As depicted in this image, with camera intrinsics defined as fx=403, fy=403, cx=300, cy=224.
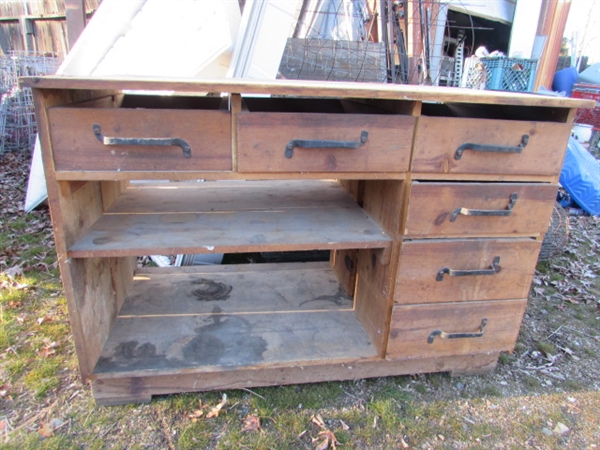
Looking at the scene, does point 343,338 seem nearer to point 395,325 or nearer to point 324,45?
point 395,325

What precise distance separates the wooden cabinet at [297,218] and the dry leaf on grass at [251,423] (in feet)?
0.48

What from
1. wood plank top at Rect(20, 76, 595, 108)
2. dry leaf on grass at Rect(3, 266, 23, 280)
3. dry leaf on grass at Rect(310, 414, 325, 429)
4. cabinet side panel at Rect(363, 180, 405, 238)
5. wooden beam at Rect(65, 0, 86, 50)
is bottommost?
dry leaf on grass at Rect(310, 414, 325, 429)

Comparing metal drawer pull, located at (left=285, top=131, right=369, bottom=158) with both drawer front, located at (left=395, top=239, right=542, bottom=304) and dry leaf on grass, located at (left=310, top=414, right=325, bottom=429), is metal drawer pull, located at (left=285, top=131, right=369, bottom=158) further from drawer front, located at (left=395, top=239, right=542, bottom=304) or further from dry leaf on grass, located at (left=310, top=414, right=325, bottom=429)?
dry leaf on grass, located at (left=310, top=414, right=325, bottom=429)

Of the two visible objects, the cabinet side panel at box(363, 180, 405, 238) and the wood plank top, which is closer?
the wood plank top

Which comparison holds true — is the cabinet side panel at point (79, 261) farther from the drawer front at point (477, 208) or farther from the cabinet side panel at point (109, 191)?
the drawer front at point (477, 208)

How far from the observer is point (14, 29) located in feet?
26.6

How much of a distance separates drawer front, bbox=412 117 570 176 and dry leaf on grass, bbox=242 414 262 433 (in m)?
1.19

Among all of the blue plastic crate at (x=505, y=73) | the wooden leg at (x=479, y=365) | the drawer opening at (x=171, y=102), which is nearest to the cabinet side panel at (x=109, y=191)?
the drawer opening at (x=171, y=102)

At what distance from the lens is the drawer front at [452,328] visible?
67.6 inches

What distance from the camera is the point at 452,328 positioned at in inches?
69.5

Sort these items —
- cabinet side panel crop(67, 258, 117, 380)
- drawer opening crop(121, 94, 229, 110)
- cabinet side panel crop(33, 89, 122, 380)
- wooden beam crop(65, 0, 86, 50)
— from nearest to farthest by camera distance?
cabinet side panel crop(33, 89, 122, 380) < cabinet side panel crop(67, 258, 117, 380) < drawer opening crop(121, 94, 229, 110) < wooden beam crop(65, 0, 86, 50)

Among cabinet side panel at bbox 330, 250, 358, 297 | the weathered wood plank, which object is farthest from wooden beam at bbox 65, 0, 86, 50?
cabinet side panel at bbox 330, 250, 358, 297

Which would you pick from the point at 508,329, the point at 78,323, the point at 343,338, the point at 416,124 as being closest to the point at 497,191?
the point at 416,124

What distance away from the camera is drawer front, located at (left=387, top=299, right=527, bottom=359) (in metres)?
1.72
